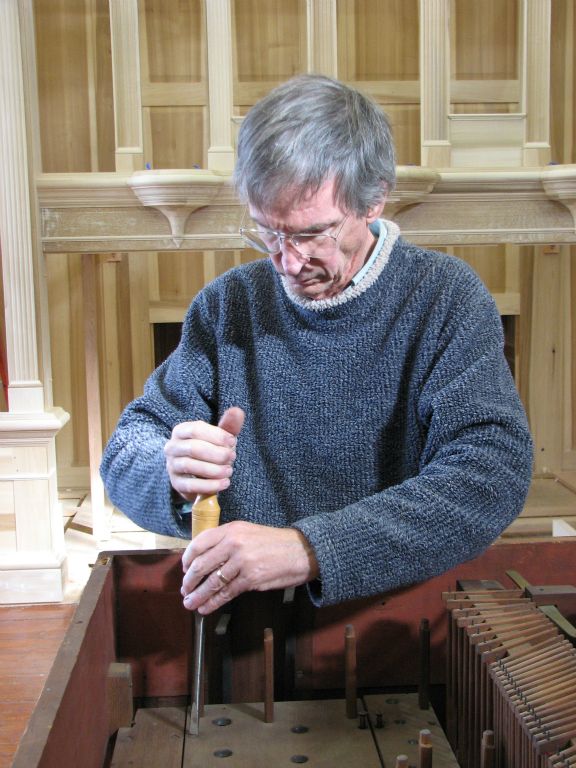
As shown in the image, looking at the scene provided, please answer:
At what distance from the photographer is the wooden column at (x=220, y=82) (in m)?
4.52

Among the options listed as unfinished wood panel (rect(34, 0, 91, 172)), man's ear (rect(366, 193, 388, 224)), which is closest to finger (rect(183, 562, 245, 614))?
man's ear (rect(366, 193, 388, 224))

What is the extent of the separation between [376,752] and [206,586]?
1.02ft

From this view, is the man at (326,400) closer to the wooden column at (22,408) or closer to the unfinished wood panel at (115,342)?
the wooden column at (22,408)

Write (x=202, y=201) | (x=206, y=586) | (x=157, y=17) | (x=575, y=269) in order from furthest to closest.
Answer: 1. (x=575, y=269)
2. (x=157, y=17)
3. (x=202, y=201)
4. (x=206, y=586)

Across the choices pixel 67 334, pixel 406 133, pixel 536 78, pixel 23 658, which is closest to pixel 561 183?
pixel 536 78

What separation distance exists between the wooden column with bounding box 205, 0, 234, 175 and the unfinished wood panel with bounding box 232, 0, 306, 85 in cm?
113

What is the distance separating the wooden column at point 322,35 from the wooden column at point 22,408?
4.33 ft

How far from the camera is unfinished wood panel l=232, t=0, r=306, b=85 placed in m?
5.61

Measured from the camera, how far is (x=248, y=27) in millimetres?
5645

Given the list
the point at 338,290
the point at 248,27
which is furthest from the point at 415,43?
the point at 338,290

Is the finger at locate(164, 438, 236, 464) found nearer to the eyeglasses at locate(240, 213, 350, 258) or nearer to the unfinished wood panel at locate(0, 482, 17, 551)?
the eyeglasses at locate(240, 213, 350, 258)

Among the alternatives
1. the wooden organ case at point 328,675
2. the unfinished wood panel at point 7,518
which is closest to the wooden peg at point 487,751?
the wooden organ case at point 328,675

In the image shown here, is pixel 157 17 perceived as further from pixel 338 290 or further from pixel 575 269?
pixel 338 290

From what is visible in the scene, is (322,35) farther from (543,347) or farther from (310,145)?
(310,145)
